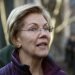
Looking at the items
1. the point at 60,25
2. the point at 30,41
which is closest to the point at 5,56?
the point at 30,41

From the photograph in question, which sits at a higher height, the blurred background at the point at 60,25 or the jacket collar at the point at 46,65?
the jacket collar at the point at 46,65

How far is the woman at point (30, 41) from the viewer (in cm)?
410

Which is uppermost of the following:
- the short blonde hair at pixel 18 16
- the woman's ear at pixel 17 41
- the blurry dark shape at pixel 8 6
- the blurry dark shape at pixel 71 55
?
the short blonde hair at pixel 18 16

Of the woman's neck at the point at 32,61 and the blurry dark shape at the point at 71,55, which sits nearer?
the woman's neck at the point at 32,61

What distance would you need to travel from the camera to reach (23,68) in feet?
13.4

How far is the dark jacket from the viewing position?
13.4ft

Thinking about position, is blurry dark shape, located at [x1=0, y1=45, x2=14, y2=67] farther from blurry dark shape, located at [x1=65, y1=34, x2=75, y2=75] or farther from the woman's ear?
blurry dark shape, located at [x1=65, y1=34, x2=75, y2=75]

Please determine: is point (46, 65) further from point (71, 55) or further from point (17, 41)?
point (71, 55)

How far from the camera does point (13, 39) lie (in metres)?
4.25

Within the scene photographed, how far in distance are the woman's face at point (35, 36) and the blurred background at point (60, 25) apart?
1.76m

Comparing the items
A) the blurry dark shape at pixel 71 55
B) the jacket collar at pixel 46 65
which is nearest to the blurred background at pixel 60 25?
the blurry dark shape at pixel 71 55

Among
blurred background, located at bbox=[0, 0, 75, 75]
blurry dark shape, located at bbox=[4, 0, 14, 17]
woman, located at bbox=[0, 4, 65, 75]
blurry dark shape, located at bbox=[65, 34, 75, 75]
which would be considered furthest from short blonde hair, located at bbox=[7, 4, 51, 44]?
blurry dark shape, located at bbox=[65, 34, 75, 75]

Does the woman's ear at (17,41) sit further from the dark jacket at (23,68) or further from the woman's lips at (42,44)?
the woman's lips at (42,44)

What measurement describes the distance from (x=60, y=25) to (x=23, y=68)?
28.6ft
